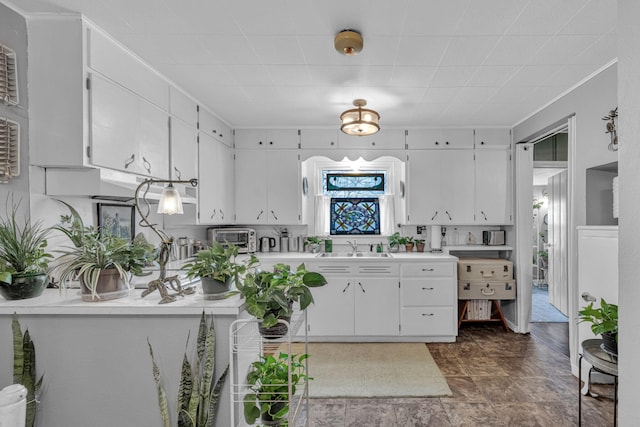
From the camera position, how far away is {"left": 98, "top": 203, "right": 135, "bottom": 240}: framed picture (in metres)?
2.32

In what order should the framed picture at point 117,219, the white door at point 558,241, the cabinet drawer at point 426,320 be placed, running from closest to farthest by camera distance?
the framed picture at point 117,219, the cabinet drawer at point 426,320, the white door at point 558,241

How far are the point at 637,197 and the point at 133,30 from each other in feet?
8.05

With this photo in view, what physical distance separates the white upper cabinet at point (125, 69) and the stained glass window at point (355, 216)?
2.39 m

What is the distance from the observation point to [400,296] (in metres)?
3.66

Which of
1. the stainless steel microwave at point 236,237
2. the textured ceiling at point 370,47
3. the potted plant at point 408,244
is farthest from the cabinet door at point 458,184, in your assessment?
the stainless steel microwave at point 236,237

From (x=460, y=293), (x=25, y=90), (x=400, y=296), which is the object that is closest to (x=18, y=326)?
(x=25, y=90)

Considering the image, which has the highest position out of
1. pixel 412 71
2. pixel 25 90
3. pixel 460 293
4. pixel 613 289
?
pixel 412 71

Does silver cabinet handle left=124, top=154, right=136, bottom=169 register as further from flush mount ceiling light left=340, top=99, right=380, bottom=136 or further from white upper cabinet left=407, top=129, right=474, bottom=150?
white upper cabinet left=407, top=129, right=474, bottom=150

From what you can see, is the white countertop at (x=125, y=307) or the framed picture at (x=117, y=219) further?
the framed picture at (x=117, y=219)

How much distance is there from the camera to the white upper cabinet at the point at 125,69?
6.55 ft

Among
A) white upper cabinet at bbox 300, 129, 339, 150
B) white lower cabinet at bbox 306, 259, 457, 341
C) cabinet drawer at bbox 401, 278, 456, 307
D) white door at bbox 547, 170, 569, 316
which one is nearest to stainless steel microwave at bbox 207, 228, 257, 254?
white lower cabinet at bbox 306, 259, 457, 341

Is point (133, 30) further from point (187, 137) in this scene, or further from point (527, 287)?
point (527, 287)

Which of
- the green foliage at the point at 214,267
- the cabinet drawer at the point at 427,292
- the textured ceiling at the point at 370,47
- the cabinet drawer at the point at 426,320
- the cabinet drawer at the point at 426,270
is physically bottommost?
the cabinet drawer at the point at 426,320

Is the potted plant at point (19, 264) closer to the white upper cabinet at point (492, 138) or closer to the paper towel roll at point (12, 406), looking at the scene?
the paper towel roll at point (12, 406)
